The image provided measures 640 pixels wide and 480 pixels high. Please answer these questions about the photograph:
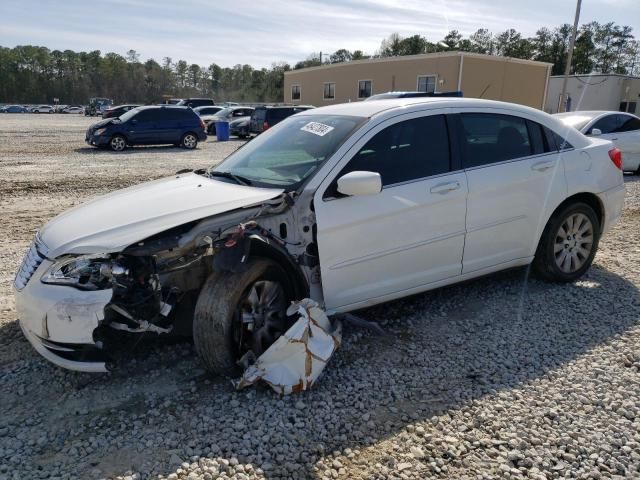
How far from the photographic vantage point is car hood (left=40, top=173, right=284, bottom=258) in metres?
3.03

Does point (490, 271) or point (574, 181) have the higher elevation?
point (574, 181)

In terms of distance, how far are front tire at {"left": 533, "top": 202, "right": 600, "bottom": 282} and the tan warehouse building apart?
27918mm

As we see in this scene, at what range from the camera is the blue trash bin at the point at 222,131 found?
916 inches

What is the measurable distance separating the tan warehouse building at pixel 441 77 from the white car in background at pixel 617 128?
806 inches

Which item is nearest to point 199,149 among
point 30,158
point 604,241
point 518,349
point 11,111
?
point 30,158

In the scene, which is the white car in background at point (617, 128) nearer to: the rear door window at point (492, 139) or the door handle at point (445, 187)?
the rear door window at point (492, 139)

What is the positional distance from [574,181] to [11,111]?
75622mm

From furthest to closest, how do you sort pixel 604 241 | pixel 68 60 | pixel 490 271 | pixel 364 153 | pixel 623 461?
1. pixel 68 60
2. pixel 604 241
3. pixel 490 271
4. pixel 364 153
5. pixel 623 461

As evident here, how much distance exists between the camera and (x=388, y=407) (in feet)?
9.95

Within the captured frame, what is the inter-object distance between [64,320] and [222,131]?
21.6 metres

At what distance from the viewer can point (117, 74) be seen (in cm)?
10575

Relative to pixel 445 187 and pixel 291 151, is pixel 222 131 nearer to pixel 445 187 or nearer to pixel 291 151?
pixel 291 151

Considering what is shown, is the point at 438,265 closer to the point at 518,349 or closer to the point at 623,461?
the point at 518,349

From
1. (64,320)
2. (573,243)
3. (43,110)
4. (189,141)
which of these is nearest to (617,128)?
(573,243)
